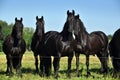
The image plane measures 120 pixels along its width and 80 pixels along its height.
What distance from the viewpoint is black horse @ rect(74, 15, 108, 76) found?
13.7 metres

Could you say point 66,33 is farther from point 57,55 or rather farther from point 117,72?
point 117,72

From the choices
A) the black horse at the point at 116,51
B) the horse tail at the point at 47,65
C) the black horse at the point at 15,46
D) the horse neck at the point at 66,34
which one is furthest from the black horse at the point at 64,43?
the black horse at the point at 116,51

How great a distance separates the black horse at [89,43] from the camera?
44.8 feet

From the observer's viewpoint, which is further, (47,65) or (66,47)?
(47,65)

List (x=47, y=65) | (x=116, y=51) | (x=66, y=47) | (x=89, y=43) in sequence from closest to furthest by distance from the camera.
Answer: (x=66, y=47)
(x=116, y=51)
(x=47, y=65)
(x=89, y=43)

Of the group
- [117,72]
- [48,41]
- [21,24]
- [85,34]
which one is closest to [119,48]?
[117,72]

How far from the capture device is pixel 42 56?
13711 millimetres

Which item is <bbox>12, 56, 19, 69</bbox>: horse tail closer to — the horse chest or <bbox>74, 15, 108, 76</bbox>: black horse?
the horse chest

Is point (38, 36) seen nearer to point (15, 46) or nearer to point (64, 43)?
point (15, 46)

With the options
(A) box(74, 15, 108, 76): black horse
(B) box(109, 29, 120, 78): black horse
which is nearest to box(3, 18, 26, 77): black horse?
(A) box(74, 15, 108, 76): black horse

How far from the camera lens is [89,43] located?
14.1 metres

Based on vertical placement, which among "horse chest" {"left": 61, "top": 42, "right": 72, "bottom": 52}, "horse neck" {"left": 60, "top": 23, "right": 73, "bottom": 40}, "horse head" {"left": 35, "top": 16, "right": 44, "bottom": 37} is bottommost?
"horse chest" {"left": 61, "top": 42, "right": 72, "bottom": 52}

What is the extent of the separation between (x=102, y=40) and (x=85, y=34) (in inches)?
83.2

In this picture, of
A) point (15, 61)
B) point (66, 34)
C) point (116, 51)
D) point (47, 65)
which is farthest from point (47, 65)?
point (116, 51)
